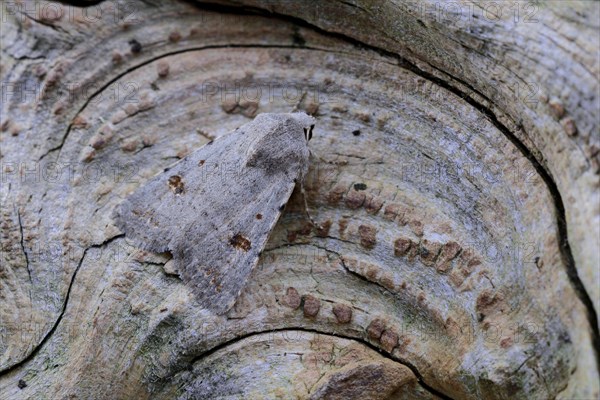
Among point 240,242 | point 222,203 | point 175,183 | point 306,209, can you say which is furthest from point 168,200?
point 306,209

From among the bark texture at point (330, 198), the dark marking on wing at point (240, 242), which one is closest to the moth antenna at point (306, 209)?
the bark texture at point (330, 198)

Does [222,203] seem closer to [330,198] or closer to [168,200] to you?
[168,200]

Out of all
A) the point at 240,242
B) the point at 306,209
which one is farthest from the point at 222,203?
the point at 306,209

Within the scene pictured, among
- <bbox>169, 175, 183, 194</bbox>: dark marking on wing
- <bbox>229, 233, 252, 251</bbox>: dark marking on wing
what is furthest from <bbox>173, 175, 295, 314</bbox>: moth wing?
<bbox>169, 175, 183, 194</bbox>: dark marking on wing

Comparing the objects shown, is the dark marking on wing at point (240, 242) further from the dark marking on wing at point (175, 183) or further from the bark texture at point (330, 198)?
the dark marking on wing at point (175, 183)

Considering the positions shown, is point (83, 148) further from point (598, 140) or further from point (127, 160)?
point (598, 140)

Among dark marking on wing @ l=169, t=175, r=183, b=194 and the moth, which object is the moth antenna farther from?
dark marking on wing @ l=169, t=175, r=183, b=194

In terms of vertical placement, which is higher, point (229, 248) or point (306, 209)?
point (306, 209)
